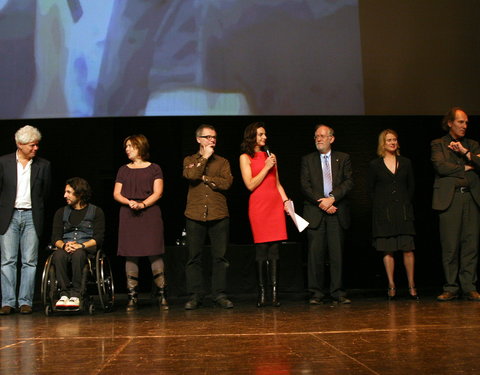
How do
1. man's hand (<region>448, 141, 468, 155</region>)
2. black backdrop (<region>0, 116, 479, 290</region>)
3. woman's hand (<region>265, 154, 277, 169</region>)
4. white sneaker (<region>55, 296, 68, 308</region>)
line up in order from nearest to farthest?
white sneaker (<region>55, 296, 68, 308</region>), woman's hand (<region>265, 154, 277, 169</region>), man's hand (<region>448, 141, 468, 155</region>), black backdrop (<region>0, 116, 479, 290</region>)

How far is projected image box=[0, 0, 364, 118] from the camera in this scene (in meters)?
5.26

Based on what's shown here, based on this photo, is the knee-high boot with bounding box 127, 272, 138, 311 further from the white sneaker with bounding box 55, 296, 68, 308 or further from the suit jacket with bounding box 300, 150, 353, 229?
the suit jacket with bounding box 300, 150, 353, 229

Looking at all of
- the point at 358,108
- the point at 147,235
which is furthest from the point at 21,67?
the point at 358,108

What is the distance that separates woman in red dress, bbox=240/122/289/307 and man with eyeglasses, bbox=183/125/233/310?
189 mm

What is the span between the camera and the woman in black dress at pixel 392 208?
5.29 m

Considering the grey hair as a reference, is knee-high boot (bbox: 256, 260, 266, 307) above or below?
below

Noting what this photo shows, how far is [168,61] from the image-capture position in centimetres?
530

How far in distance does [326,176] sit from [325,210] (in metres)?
0.28

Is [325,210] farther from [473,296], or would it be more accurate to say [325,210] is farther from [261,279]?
[473,296]

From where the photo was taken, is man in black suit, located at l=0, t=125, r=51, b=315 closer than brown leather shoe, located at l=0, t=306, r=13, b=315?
No

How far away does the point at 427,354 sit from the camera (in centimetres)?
284

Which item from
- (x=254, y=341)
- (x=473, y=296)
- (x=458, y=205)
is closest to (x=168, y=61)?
(x=458, y=205)

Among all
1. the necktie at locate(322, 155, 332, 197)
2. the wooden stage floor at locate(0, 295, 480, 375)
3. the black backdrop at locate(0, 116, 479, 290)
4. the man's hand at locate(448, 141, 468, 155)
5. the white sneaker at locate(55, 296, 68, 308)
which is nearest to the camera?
the wooden stage floor at locate(0, 295, 480, 375)

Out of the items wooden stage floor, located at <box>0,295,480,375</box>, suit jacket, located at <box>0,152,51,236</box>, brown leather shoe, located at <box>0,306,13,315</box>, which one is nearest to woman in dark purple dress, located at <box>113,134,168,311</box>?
wooden stage floor, located at <box>0,295,480,375</box>
